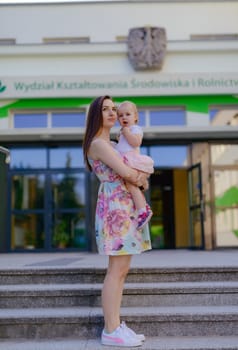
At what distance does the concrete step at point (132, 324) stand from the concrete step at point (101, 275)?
636mm

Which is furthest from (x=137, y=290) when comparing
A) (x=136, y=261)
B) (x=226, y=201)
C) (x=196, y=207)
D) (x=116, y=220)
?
(x=226, y=201)

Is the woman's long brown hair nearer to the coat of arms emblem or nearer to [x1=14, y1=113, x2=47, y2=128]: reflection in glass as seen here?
[x1=14, y1=113, x2=47, y2=128]: reflection in glass

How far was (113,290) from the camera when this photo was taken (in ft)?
9.89

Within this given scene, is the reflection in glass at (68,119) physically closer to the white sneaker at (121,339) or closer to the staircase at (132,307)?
the staircase at (132,307)

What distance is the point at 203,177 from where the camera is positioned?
11.1 m

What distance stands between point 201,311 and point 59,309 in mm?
1225

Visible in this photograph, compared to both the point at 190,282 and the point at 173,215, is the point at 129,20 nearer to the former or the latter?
the point at 173,215

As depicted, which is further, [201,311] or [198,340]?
[201,311]

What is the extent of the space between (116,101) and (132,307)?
8964mm

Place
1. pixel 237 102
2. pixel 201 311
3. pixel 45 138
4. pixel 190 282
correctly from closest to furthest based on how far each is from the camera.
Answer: pixel 201 311 < pixel 190 282 < pixel 45 138 < pixel 237 102

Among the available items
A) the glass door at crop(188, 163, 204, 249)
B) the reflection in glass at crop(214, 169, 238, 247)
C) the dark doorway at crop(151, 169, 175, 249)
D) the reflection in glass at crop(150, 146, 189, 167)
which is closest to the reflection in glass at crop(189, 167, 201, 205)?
the glass door at crop(188, 163, 204, 249)

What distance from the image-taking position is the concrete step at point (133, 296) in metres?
3.87

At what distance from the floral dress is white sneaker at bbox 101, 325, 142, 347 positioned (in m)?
→ 0.57

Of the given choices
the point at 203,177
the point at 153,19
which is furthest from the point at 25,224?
the point at 153,19
